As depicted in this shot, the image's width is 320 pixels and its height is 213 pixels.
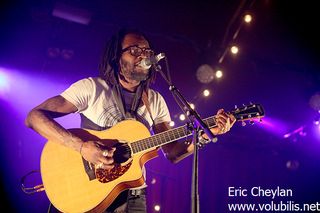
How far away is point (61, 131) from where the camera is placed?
10.8 ft

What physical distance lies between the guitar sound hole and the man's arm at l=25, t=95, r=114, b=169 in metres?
0.10

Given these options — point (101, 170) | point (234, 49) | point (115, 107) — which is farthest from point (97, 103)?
point (234, 49)

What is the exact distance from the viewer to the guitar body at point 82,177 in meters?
3.04

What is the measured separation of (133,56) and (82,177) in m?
1.66

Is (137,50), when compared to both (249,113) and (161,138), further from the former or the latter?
(249,113)

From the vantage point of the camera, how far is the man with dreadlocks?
10.5 ft

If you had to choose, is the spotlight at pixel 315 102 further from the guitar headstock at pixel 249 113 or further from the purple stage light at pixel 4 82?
the purple stage light at pixel 4 82

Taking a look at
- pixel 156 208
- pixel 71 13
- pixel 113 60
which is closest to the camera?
pixel 113 60

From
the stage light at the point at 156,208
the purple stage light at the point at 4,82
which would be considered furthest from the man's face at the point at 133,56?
the stage light at the point at 156,208

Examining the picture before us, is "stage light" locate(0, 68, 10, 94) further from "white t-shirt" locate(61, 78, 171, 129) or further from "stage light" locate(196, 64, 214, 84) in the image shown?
"stage light" locate(196, 64, 214, 84)

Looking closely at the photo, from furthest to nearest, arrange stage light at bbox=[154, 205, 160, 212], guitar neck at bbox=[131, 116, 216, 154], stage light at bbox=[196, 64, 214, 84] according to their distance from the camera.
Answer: stage light at bbox=[196, 64, 214, 84]
stage light at bbox=[154, 205, 160, 212]
guitar neck at bbox=[131, 116, 216, 154]

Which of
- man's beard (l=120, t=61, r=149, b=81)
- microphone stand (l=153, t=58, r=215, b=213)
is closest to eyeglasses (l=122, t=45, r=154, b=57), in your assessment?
man's beard (l=120, t=61, r=149, b=81)

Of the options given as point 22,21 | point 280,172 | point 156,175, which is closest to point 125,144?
point 156,175

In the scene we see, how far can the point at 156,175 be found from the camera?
6727 mm
